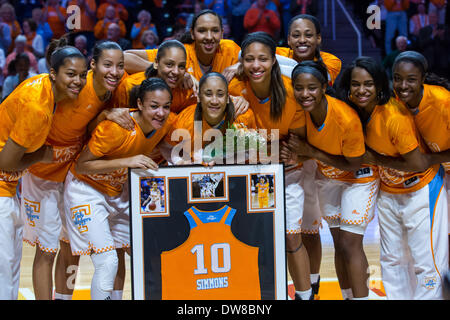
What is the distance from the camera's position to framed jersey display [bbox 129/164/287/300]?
3.41 metres

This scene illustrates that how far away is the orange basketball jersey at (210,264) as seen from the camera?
3424mm

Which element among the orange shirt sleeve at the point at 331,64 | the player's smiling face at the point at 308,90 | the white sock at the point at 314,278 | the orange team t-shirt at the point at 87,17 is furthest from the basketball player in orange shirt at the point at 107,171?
the orange team t-shirt at the point at 87,17

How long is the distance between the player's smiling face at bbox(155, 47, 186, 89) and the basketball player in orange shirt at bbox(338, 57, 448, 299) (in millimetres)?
1074

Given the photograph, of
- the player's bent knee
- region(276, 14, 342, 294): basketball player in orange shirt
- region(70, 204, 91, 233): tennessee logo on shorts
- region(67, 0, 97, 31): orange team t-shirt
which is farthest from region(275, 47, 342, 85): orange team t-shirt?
region(67, 0, 97, 31): orange team t-shirt

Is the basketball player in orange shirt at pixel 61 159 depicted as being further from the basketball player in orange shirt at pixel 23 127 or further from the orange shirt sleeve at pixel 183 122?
the orange shirt sleeve at pixel 183 122

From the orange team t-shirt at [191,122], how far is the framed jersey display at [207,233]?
0.31m

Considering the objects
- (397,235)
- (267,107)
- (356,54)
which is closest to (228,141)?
(267,107)

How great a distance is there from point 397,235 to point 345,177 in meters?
0.52

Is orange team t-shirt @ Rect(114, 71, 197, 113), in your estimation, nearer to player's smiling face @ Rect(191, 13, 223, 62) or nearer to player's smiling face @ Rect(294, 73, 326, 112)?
player's smiling face @ Rect(191, 13, 223, 62)

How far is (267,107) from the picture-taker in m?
3.78

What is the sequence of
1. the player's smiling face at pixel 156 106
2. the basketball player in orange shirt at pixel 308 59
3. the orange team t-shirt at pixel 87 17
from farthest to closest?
the orange team t-shirt at pixel 87 17
the basketball player in orange shirt at pixel 308 59
the player's smiling face at pixel 156 106

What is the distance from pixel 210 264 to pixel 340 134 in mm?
1195
